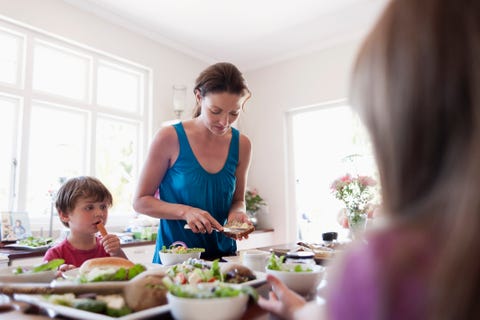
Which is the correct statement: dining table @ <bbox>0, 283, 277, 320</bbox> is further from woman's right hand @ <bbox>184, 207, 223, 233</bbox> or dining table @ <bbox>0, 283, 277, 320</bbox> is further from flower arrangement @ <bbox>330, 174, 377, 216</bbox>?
flower arrangement @ <bbox>330, 174, 377, 216</bbox>

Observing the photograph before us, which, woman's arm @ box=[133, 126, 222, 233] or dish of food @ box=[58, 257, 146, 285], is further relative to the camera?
woman's arm @ box=[133, 126, 222, 233]

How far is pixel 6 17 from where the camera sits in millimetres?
2963

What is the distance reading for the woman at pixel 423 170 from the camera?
0.33 meters

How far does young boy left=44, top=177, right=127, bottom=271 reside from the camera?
1.58 meters

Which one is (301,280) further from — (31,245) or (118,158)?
(118,158)

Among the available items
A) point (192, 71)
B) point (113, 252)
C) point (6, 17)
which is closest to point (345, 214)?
point (113, 252)

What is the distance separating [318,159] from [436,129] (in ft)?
14.0

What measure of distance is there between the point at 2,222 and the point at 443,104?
304 cm

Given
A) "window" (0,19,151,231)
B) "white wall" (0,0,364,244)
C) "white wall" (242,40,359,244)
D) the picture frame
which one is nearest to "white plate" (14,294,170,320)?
the picture frame

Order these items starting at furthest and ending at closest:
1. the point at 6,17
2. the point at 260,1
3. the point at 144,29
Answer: the point at 144,29 < the point at 260,1 < the point at 6,17

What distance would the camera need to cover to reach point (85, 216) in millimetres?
Result: 1622

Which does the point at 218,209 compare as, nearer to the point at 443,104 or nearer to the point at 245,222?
the point at 245,222

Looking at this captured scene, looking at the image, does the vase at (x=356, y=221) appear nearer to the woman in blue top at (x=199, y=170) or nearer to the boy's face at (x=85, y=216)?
the woman in blue top at (x=199, y=170)

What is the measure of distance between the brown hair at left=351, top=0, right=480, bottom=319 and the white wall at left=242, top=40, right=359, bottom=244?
158 inches
